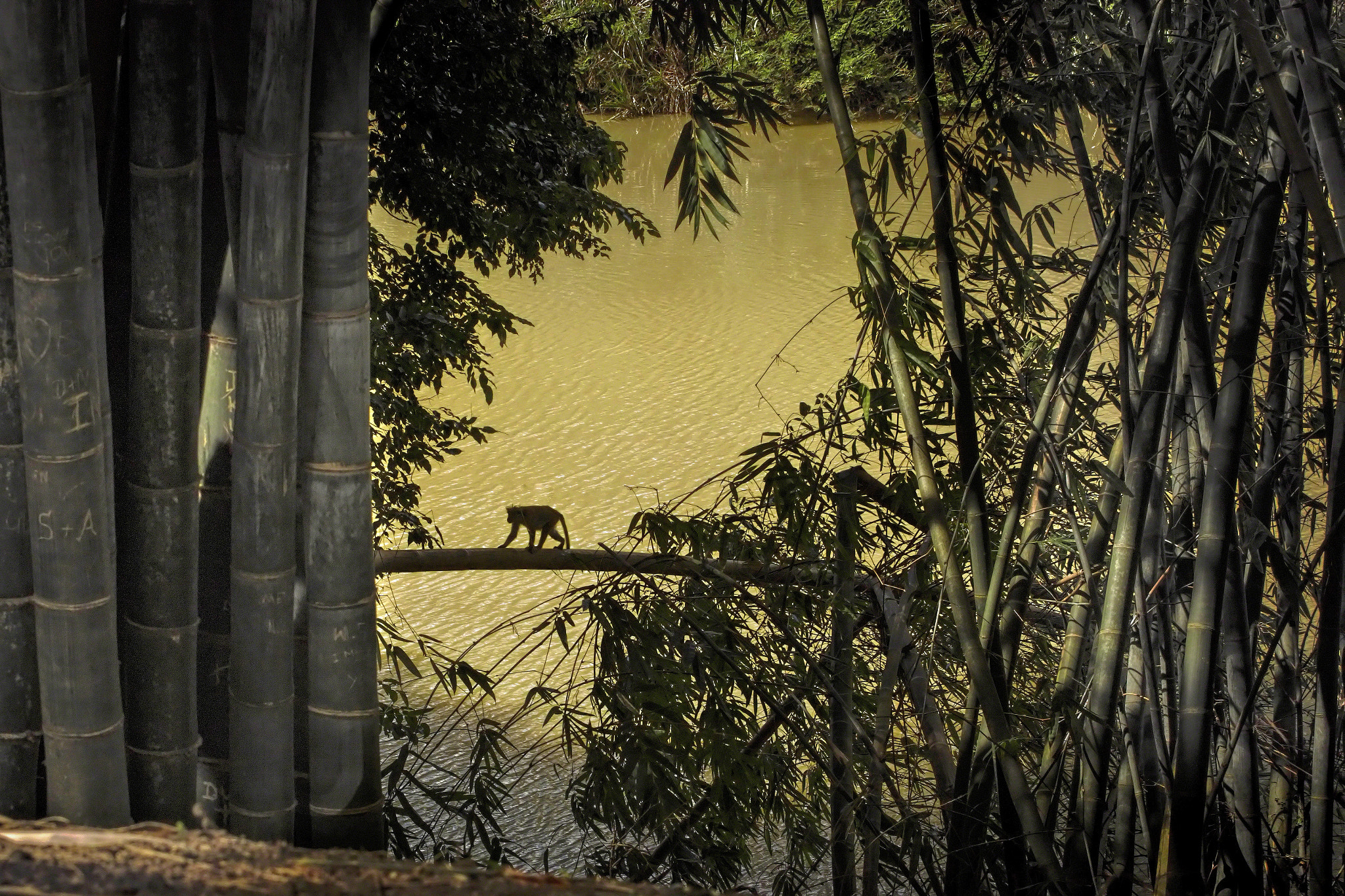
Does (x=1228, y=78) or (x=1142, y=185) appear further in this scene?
(x=1142, y=185)

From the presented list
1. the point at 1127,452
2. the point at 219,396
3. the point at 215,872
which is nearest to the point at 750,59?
the point at 1127,452

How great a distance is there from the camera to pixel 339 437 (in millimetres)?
1436

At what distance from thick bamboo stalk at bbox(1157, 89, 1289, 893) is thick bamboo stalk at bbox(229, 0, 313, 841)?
1.07 m

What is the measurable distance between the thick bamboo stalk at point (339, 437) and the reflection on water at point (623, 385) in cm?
271

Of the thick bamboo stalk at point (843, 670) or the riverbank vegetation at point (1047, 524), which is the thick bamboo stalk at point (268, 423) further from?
the thick bamboo stalk at point (843, 670)

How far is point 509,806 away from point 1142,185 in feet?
11.5

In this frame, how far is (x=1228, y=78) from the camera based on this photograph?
150cm

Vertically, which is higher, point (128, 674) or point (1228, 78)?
point (1228, 78)

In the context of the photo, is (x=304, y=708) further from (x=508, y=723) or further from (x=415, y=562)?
(x=415, y=562)

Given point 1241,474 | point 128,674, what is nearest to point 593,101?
point 1241,474

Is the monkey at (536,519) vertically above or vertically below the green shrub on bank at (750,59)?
below

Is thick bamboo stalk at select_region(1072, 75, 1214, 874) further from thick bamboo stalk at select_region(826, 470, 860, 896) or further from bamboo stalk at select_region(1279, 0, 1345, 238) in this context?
thick bamboo stalk at select_region(826, 470, 860, 896)

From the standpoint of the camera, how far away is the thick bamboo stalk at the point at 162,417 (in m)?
1.39

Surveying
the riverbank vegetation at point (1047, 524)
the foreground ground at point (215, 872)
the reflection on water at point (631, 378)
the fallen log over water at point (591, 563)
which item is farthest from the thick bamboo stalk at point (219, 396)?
the reflection on water at point (631, 378)
